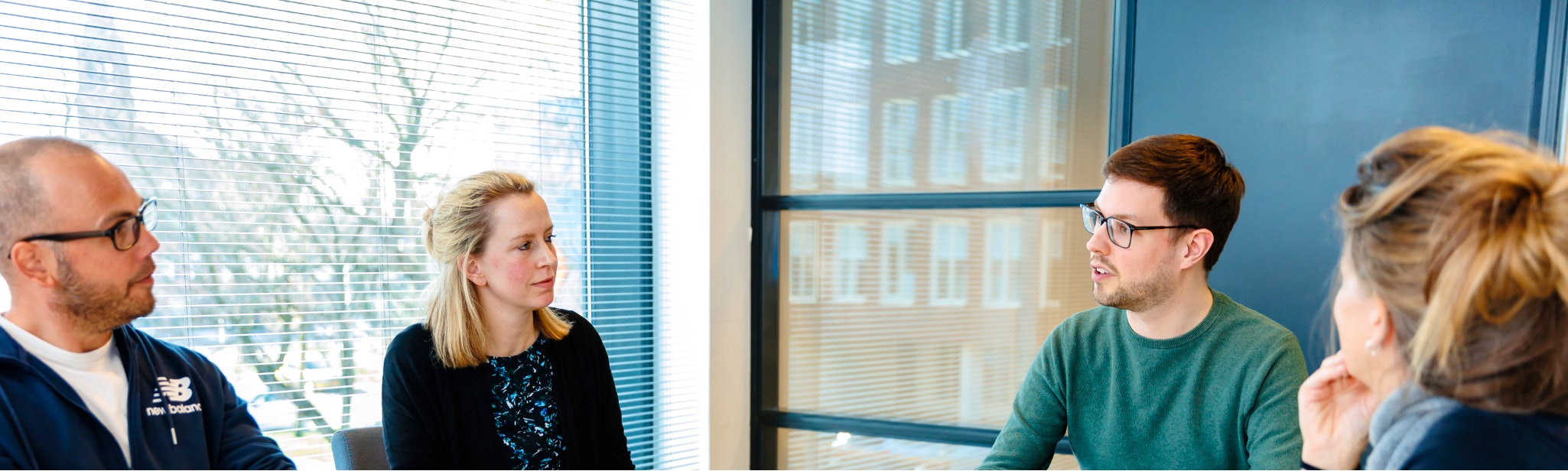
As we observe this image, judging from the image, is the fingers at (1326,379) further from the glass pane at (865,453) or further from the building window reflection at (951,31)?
the building window reflection at (951,31)

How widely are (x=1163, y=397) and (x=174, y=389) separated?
6.27ft

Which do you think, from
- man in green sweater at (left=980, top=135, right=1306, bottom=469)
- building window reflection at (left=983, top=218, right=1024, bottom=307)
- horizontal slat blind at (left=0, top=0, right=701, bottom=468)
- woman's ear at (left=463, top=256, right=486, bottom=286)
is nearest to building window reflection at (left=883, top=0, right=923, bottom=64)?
building window reflection at (left=983, top=218, right=1024, bottom=307)

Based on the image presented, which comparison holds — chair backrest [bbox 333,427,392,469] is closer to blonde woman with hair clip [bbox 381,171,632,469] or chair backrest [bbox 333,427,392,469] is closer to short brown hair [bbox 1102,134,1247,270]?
blonde woman with hair clip [bbox 381,171,632,469]

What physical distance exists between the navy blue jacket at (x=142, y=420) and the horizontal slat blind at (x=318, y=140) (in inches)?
20.5

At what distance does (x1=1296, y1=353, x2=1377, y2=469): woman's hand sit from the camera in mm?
1336

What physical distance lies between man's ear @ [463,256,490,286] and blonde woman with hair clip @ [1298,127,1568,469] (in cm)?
169

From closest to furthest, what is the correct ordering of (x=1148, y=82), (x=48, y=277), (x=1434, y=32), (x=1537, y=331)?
1. (x=1537, y=331)
2. (x=48, y=277)
3. (x=1434, y=32)
4. (x=1148, y=82)

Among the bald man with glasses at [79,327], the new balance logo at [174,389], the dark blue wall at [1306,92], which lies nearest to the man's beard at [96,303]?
the bald man with glasses at [79,327]

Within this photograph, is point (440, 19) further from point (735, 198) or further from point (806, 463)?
point (806, 463)

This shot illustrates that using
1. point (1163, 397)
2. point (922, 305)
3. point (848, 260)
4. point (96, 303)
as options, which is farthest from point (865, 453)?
point (96, 303)

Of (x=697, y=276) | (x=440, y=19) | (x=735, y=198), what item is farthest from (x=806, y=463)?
(x=440, y=19)

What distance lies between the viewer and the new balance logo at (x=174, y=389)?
1.58m

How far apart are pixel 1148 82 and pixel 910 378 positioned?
1187mm

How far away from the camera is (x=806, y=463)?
10.0ft
